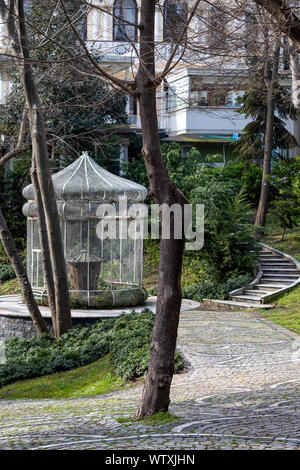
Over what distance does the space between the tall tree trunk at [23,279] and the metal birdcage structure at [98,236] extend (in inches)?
106

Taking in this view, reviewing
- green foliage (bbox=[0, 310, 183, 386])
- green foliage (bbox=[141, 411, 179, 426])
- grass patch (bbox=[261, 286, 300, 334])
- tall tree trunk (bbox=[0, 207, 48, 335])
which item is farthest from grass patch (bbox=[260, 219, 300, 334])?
green foliage (bbox=[141, 411, 179, 426])

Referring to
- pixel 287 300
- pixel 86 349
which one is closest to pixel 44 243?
pixel 86 349

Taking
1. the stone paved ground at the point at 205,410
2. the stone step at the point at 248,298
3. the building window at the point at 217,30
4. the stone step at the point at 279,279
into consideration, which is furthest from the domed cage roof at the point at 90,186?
the building window at the point at 217,30

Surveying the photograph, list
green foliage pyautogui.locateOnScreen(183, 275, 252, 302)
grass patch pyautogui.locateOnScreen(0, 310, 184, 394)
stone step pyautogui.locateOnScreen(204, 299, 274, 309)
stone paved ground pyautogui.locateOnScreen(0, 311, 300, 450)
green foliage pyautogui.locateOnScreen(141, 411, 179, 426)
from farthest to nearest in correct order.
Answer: green foliage pyautogui.locateOnScreen(183, 275, 252, 302), stone step pyautogui.locateOnScreen(204, 299, 274, 309), grass patch pyautogui.locateOnScreen(0, 310, 184, 394), green foliage pyautogui.locateOnScreen(141, 411, 179, 426), stone paved ground pyautogui.locateOnScreen(0, 311, 300, 450)

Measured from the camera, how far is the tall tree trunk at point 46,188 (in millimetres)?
14156

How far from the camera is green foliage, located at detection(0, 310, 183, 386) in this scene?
11968 mm

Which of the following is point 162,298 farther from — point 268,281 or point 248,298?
point 268,281

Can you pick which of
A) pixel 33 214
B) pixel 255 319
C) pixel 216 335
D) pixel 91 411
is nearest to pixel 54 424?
pixel 91 411

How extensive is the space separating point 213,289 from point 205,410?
13412mm

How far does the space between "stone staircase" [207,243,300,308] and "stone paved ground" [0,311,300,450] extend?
5.27 meters

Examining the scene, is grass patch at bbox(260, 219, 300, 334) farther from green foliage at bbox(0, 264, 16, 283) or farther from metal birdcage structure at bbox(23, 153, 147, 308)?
green foliage at bbox(0, 264, 16, 283)

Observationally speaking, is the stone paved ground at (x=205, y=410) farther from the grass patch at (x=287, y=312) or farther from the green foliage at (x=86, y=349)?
the grass patch at (x=287, y=312)

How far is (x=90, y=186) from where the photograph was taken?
19109 mm
